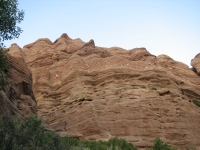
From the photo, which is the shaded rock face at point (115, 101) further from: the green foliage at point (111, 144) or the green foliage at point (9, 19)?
the green foliage at point (9, 19)

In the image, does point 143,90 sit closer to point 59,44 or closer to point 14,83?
point 14,83

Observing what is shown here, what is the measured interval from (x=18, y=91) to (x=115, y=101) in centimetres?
983

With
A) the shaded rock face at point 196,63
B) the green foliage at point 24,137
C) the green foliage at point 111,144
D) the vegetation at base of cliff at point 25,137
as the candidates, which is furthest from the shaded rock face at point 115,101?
the green foliage at point 24,137

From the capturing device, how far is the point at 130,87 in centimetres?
3562

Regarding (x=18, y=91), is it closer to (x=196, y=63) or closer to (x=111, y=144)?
(x=111, y=144)

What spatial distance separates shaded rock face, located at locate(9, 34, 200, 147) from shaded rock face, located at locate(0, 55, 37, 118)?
4317 mm

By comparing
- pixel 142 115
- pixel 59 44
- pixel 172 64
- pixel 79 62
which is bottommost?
pixel 142 115

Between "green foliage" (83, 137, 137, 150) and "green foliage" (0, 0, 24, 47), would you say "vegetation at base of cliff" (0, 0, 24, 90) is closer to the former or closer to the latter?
"green foliage" (0, 0, 24, 47)

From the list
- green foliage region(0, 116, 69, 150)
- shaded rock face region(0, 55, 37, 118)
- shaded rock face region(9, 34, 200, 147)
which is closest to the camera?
green foliage region(0, 116, 69, 150)

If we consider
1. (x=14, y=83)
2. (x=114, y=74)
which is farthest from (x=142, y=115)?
(x=14, y=83)

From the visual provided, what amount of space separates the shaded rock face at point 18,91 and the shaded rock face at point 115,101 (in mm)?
4317

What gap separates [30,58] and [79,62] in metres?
13.5

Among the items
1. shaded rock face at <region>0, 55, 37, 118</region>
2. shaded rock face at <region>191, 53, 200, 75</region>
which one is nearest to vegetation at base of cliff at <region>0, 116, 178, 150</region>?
shaded rock face at <region>0, 55, 37, 118</region>

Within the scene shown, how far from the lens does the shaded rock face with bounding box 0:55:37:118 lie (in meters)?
22.5
